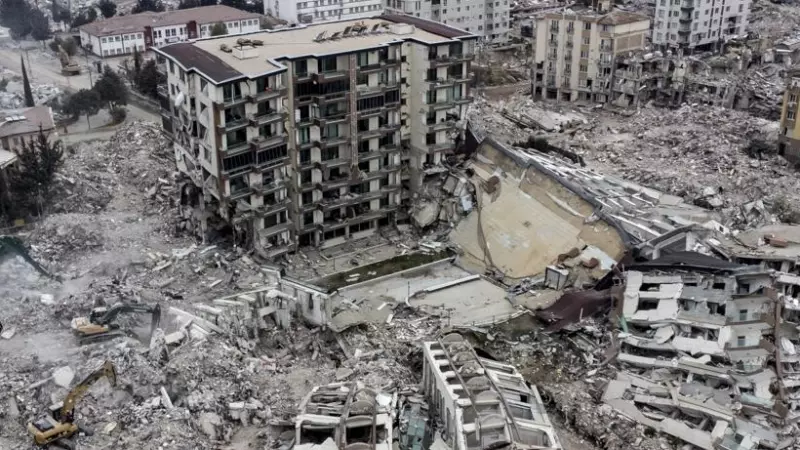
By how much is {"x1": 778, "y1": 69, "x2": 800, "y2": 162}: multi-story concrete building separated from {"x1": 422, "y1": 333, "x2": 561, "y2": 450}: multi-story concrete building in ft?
101

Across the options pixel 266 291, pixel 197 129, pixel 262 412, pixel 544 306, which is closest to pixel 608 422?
pixel 544 306

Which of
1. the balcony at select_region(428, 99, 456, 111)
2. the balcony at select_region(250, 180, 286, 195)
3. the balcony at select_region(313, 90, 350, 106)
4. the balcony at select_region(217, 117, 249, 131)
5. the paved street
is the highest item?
the balcony at select_region(313, 90, 350, 106)

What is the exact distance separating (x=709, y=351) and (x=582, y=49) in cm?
3812

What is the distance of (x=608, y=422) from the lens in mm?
28375

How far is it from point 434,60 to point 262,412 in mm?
20226

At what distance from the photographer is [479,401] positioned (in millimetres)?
26328

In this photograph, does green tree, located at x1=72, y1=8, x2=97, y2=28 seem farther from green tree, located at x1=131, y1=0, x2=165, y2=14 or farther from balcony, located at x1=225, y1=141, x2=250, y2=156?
balcony, located at x1=225, y1=141, x2=250, y2=156

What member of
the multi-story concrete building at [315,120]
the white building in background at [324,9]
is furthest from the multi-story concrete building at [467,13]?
the multi-story concrete building at [315,120]

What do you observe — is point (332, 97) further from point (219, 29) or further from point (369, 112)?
point (219, 29)

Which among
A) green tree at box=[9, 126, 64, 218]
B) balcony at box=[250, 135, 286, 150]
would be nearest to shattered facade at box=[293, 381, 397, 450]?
balcony at box=[250, 135, 286, 150]

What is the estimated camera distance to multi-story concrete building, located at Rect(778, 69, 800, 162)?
50.8m

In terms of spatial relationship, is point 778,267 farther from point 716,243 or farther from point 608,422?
point 608,422

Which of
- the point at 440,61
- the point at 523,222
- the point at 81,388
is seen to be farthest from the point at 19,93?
the point at 81,388

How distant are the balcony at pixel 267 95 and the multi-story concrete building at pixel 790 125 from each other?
31753 millimetres
